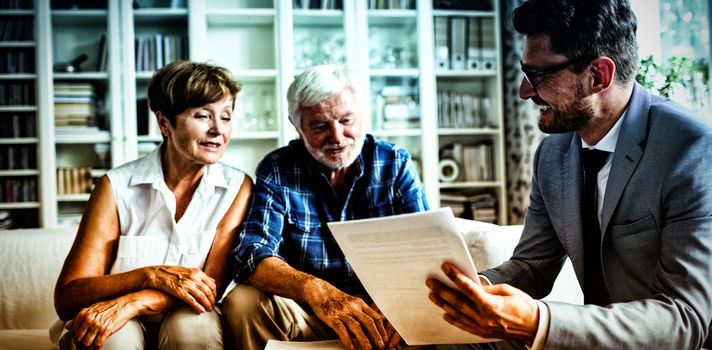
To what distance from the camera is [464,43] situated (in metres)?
4.01

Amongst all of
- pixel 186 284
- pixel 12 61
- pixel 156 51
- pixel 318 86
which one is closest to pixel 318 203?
pixel 318 86

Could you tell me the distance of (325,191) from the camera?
1.67m

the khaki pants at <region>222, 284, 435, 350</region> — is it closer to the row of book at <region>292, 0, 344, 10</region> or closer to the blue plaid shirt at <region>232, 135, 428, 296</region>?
the blue plaid shirt at <region>232, 135, 428, 296</region>

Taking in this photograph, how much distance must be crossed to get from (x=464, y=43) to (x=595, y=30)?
2959mm

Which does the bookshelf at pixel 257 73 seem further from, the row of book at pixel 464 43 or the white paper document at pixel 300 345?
the white paper document at pixel 300 345

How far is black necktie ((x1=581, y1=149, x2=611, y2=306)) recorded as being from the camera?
1.23 meters

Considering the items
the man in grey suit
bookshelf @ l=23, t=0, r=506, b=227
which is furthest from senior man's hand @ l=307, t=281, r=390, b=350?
bookshelf @ l=23, t=0, r=506, b=227

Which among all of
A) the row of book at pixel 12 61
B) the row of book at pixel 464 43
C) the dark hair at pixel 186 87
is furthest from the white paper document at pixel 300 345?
the row of book at pixel 12 61

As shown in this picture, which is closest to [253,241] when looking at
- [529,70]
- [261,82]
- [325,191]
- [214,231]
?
[214,231]

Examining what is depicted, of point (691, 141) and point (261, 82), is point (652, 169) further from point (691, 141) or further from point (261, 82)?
point (261, 82)

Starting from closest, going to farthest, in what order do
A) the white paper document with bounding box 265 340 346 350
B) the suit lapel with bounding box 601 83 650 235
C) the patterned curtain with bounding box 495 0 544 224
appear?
the suit lapel with bounding box 601 83 650 235, the white paper document with bounding box 265 340 346 350, the patterned curtain with bounding box 495 0 544 224

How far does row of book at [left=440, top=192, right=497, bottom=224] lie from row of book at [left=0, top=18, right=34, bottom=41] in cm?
287

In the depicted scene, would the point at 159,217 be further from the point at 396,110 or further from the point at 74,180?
the point at 396,110

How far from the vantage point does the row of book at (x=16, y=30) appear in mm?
3660
